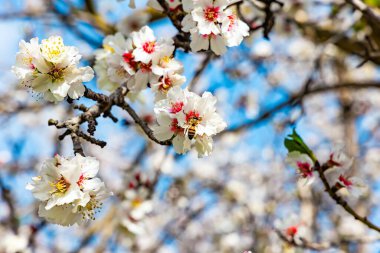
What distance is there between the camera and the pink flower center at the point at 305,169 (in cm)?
190

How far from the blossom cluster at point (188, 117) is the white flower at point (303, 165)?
1.64ft

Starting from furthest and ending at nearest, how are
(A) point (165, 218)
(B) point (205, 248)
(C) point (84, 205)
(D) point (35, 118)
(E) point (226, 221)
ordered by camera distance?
(D) point (35, 118)
(B) point (205, 248)
(A) point (165, 218)
(E) point (226, 221)
(C) point (84, 205)

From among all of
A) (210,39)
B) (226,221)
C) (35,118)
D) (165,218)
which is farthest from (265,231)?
(35,118)

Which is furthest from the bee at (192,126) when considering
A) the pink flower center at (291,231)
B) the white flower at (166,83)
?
the pink flower center at (291,231)

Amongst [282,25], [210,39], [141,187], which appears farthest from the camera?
[282,25]

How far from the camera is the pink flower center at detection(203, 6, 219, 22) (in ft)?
5.25

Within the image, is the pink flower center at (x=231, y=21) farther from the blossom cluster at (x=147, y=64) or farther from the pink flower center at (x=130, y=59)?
the pink flower center at (x=130, y=59)

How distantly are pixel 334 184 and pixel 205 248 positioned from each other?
15.4ft

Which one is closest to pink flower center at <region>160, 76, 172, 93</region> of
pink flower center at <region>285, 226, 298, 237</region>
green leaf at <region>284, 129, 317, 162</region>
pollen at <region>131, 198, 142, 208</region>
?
green leaf at <region>284, 129, 317, 162</region>

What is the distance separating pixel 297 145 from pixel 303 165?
76 mm

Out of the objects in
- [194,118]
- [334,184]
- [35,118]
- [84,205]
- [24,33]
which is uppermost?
[194,118]

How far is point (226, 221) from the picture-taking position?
16.5 feet

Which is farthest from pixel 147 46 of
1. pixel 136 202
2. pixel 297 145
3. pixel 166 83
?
pixel 136 202

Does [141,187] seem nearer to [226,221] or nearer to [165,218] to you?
[226,221]
